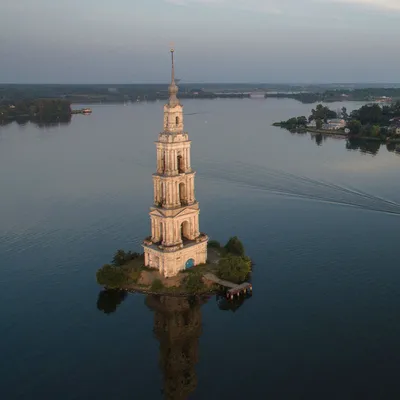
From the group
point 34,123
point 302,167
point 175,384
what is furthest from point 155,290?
point 34,123

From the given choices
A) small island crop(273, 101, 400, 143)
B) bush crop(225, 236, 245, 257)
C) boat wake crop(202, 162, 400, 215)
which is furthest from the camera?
small island crop(273, 101, 400, 143)

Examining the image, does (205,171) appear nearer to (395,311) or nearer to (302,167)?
(302,167)

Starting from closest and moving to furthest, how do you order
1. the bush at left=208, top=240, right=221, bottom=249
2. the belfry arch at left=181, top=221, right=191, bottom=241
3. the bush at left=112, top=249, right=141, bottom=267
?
the belfry arch at left=181, top=221, right=191, bottom=241 → the bush at left=112, top=249, right=141, bottom=267 → the bush at left=208, top=240, right=221, bottom=249

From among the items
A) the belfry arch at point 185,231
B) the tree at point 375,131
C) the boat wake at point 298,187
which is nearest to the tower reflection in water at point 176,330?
the belfry arch at point 185,231

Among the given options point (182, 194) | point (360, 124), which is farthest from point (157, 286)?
point (360, 124)

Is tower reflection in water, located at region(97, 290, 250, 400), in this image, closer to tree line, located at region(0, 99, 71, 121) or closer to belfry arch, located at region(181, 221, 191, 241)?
belfry arch, located at region(181, 221, 191, 241)

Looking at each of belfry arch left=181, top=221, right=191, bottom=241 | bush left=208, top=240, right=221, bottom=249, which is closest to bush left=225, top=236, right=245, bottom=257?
bush left=208, top=240, right=221, bottom=249
